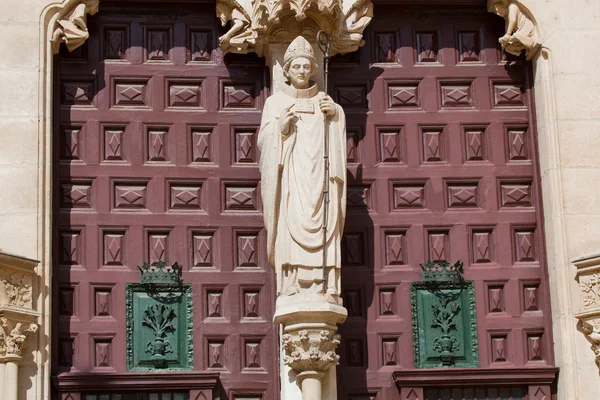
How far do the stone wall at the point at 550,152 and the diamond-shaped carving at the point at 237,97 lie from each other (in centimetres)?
209

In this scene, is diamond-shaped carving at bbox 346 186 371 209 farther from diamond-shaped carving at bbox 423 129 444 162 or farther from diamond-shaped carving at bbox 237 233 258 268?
diamond-shaped carving at bbox 237 233 258 268

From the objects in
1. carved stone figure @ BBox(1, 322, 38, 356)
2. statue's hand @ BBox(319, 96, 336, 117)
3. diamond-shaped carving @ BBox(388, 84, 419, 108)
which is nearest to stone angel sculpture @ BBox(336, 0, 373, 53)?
diamond-shaped carving @ BBox(388, 84, 419, 108)

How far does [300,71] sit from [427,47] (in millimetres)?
2070

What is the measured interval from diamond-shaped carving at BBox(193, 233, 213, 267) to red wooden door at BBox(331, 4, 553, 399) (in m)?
1.54

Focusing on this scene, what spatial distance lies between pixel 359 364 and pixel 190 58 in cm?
408

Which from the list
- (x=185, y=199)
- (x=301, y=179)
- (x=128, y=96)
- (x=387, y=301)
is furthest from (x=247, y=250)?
(x=128, y=96)

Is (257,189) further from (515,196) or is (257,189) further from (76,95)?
(515,196)

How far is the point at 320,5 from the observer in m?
16.8

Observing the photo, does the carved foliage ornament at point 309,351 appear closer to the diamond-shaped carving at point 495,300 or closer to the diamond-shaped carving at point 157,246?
the diamond-shaped carving at point 157,246

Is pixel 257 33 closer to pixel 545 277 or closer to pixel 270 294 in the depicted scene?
pixel 270 294

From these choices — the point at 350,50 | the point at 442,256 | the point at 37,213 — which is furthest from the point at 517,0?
the point at 37,213

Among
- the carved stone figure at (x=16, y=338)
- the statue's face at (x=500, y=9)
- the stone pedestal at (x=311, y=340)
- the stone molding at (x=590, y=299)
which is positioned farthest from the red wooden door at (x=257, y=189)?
the stone pedestal at (x=311, y=340)

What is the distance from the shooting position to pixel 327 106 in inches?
644

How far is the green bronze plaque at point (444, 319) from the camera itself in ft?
55.2
